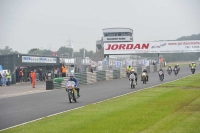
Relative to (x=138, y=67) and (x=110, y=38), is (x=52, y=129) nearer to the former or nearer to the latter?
(x=138, y=67)

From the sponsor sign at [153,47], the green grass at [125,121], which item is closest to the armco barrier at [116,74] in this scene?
the sponsor sign at [153,47]

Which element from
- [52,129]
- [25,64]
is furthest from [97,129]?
[25,64]

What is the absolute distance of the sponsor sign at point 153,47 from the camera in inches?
3150

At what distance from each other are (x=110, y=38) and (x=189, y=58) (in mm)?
22027

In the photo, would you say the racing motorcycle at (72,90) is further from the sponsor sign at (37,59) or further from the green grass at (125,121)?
the sponsor sign at (37,59)

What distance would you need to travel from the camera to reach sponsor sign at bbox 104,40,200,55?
262 feet

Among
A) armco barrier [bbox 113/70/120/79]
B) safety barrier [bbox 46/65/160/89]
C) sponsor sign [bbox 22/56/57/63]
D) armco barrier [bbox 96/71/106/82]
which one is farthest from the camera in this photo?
armco barrier [bbox 113/70/120/79]

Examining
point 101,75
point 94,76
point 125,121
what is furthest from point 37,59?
point 125,121

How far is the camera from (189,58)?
4355 inches

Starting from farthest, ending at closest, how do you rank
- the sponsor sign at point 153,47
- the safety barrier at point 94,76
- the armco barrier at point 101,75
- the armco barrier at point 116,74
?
the sponsor sign at point 153,47, the armco barrier at point 116,74, the armco barrier at point 101,75, the safety barrier at point 94,76

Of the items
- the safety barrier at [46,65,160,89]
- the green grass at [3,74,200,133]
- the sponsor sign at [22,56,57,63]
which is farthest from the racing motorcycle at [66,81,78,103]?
the sponsor sign at [22,56,57,63]

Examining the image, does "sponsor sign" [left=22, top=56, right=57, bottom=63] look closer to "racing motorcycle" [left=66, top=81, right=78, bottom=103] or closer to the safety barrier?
the safety barrier

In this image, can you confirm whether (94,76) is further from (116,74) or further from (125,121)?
(125,121)

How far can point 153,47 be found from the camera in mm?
82375
